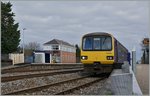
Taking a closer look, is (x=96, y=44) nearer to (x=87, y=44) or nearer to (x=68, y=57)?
(x=87, y=44)

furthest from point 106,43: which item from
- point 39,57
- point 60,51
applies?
point 60,51

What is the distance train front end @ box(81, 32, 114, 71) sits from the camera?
2397cm

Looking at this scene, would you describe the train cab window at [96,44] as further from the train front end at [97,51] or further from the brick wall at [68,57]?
the brick wall at [68,57]

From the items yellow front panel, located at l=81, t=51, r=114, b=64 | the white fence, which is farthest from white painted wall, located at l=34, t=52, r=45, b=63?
yellow front panel, located at l=81, t=51, r=114, b=64

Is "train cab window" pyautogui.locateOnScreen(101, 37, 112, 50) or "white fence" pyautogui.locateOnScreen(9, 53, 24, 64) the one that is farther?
"white fence" pyautogui.locateOnScreen(9, 53, 24, 64)

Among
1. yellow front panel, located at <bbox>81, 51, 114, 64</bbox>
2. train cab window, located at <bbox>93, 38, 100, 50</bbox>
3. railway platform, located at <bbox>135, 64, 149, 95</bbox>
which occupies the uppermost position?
train cab window, located at <bbox>93, 38, 100, 50</bbox>

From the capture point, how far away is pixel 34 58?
68125 mm

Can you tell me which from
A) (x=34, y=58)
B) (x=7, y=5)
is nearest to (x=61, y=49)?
(x=34, y=58)

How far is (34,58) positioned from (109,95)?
59522 mm

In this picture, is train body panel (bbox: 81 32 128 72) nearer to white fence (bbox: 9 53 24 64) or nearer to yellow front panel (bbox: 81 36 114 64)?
yellow front panel (bbox: 81 36 114 64)

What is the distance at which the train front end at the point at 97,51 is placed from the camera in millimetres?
23969

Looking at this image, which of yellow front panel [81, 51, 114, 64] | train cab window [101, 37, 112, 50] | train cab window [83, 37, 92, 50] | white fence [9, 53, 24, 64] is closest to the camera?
yellow front panel [81, 51, 114, 64]

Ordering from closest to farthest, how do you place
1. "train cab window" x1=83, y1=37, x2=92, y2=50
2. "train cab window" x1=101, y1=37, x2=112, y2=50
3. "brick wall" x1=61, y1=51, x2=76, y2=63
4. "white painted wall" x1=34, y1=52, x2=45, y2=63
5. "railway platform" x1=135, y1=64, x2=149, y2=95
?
"railway platform" x1=135, y1=64, x2=149, y2=95 → "train cab window" x1=101, y1=37, x2=112, y2=50 → "train cab window" x1=83, y1=37, x2=92, y2=50 → "white painted wall" x1=34, y1=52, x2=45, y2=63 → "brick wall" x1=61, y1=51, x2=76, y2=63

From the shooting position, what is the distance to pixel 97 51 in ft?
78.9
